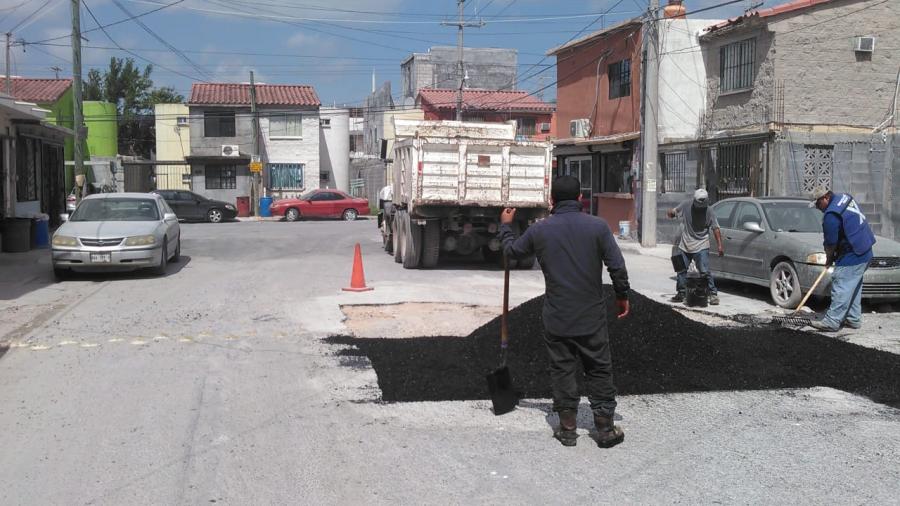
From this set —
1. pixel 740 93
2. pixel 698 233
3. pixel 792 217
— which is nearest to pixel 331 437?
pixel 698 233

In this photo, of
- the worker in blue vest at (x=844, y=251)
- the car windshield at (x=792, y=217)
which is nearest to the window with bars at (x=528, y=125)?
the car windshield at (x=792, y=217)

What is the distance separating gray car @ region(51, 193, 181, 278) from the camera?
13836mm

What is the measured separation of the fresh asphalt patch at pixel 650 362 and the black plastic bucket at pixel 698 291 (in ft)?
9.89

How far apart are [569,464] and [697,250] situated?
24.3ft

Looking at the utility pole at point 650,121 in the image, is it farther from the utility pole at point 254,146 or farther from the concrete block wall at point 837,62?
the utility pole at point 254,146

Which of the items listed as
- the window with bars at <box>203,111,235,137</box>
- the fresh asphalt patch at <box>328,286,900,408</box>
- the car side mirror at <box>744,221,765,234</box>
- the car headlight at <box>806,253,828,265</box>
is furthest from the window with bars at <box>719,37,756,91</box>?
the window with bars at <box>203,111,235,137</box>

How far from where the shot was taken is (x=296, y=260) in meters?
17.9

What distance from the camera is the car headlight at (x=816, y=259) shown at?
10906 mm

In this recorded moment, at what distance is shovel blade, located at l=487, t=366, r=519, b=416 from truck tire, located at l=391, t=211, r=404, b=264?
1103cm

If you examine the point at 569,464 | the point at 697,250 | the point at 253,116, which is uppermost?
the point at 253,116

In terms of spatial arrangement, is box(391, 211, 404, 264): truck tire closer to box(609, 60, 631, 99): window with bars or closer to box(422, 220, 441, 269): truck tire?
box(422, 220, 441, 269): truck tire

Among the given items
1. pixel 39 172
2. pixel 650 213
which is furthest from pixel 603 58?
pixel 39 172

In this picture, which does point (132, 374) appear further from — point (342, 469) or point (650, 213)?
point (650, 213)

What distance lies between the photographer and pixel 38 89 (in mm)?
41812
